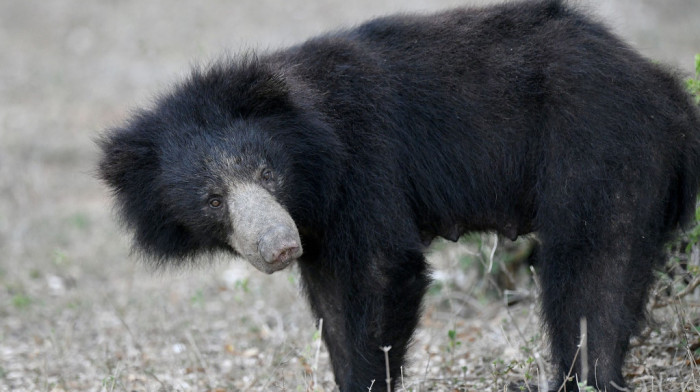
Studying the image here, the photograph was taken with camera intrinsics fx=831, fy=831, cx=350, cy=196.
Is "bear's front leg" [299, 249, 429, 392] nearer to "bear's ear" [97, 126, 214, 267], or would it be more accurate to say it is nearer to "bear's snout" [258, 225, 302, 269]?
"bear's snout" [258, 225, 302, 269]

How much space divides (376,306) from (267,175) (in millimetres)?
846

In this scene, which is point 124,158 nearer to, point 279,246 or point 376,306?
point 279,246

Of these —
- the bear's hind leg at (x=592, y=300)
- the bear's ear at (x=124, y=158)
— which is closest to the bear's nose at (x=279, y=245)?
the bear's ear at (x=124, y=158)

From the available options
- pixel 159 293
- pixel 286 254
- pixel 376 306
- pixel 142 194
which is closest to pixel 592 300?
pixel 376 306

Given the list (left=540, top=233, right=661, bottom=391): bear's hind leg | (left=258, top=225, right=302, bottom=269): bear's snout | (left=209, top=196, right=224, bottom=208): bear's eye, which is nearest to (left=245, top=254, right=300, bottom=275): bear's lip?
(left=258, top=225, right=302, bottom=269): bear's snout

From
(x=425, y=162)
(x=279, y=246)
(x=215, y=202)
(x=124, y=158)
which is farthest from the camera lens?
(x=425, y=162)

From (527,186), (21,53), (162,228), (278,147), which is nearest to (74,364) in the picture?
(162,228)

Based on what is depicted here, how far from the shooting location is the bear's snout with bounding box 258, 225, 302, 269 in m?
3.62

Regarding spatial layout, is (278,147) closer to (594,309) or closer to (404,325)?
(404,325)

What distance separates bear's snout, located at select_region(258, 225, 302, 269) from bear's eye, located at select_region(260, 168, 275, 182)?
451 millimetres

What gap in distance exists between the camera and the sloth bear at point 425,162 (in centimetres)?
406

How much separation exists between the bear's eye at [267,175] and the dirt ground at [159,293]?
2.62 ft

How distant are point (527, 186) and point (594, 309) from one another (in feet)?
2.37

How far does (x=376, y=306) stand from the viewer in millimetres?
4137
